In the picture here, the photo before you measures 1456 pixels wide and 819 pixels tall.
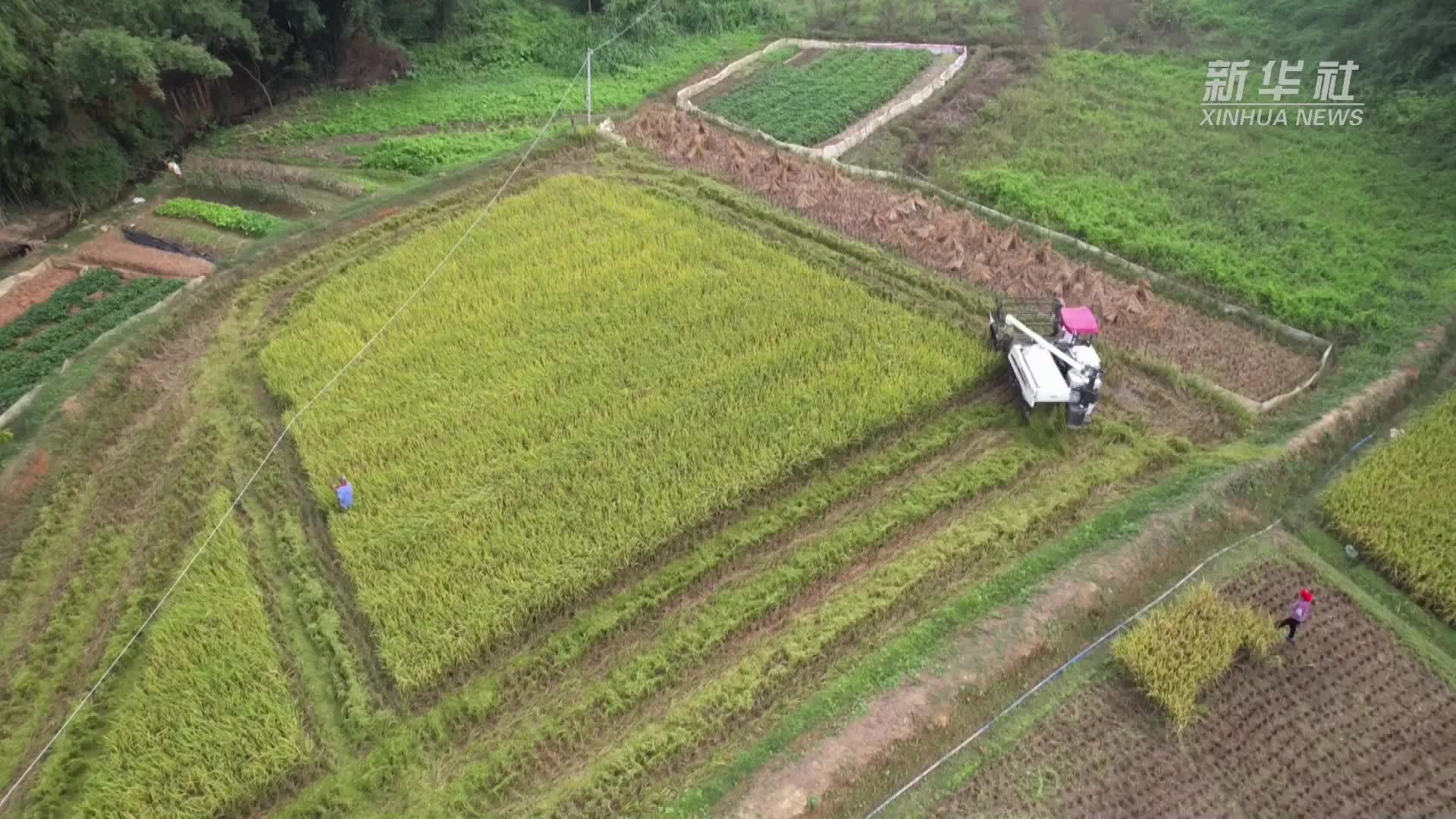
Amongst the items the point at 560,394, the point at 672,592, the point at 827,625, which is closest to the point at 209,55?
the point at 560,394

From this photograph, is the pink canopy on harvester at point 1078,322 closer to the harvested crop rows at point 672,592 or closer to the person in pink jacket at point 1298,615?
the harvested crop rows at point 672,592

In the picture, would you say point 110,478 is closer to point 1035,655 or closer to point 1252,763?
point 1035,655

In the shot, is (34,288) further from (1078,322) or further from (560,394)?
(1078,322)

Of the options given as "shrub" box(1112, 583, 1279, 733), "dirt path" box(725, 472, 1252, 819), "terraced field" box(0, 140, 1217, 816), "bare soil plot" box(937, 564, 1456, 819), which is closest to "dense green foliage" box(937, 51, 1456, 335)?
"terraced field" box(0, 140, 1217, 816)

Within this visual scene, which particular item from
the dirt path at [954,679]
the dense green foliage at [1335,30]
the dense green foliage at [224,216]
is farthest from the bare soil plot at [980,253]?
the dense green foliage at [1335,30]

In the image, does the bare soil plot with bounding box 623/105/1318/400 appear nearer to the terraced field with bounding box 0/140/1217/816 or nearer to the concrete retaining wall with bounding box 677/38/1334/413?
the concrete retaining wall with bounding box 677/38/1334/413

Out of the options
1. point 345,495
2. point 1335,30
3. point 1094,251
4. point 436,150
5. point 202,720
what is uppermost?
point 436,150
